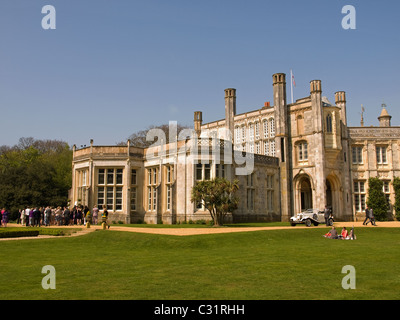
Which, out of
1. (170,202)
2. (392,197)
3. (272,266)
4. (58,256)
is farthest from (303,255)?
(392,197)

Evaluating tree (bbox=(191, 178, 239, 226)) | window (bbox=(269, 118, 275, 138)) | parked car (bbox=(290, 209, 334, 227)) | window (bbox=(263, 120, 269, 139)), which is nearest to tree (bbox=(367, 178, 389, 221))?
window (bbox=(269, 118, 275, 138))

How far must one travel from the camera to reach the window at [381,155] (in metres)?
46.5

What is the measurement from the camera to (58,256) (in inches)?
586

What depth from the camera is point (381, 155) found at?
46562 millimetres

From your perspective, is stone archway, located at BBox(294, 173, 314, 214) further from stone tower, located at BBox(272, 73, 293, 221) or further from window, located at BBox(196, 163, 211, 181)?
window, located at BBox(196, 163, 211, 181)

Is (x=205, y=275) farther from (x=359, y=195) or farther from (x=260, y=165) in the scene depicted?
(x=359, y=195)

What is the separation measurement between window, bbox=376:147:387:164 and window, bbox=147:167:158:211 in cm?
2777

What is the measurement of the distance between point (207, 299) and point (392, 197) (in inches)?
1735

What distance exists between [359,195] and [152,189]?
2516 centimetres

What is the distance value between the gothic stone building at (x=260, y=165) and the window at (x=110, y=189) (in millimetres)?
95

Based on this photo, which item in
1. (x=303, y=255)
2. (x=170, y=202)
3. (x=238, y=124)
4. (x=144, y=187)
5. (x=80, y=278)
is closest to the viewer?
(x=80, y=278)

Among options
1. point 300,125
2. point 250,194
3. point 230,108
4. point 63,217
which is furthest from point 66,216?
point 300,125

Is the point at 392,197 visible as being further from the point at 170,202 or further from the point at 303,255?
the point at 303,255
